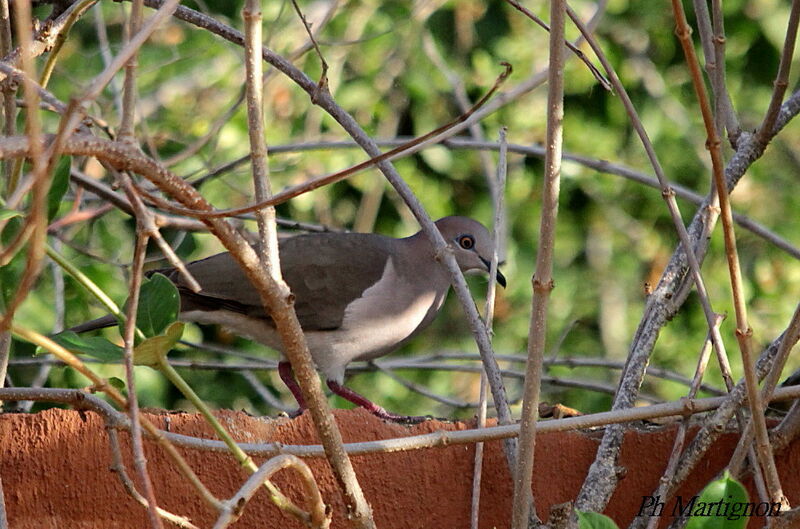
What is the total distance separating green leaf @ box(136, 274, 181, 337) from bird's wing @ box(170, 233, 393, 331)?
197cm

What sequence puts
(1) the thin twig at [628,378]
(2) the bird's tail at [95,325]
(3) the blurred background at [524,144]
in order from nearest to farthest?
(1) the thin twig at [628,378] → (2) the bird's tail at [95,325] → (3) the blurred background at [524,144]

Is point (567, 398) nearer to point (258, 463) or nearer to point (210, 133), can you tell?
point (210, 133)

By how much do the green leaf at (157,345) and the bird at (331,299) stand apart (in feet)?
6.83

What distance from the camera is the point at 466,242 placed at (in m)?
3.91

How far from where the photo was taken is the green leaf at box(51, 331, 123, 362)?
135 cm

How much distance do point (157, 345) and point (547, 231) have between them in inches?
18.7

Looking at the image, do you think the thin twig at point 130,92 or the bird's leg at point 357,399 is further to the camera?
the bird's leg at point 357,399

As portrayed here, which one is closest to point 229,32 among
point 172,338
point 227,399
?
point 172,338

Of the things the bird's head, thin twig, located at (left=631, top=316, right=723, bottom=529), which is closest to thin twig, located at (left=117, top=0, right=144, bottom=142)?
thin twig, located at (left=631, top=316, right=723, bottom=529)

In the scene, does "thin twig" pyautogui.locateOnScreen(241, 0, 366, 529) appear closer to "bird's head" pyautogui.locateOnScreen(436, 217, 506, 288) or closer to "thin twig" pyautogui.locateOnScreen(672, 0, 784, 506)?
"thin twig" pyautogui.locateOnScreen(672, 0, 784, 506)

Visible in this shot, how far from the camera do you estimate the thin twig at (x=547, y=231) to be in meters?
1.24

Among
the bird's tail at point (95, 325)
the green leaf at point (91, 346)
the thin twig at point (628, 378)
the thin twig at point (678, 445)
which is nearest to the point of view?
the green leaf at point (91, 346)

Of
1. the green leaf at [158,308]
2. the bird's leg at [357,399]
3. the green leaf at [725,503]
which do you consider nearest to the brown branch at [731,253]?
the green leaf at [725,503]

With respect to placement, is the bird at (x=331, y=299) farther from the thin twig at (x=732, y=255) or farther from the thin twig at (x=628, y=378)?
the thin twig at (x=732, y=255)
